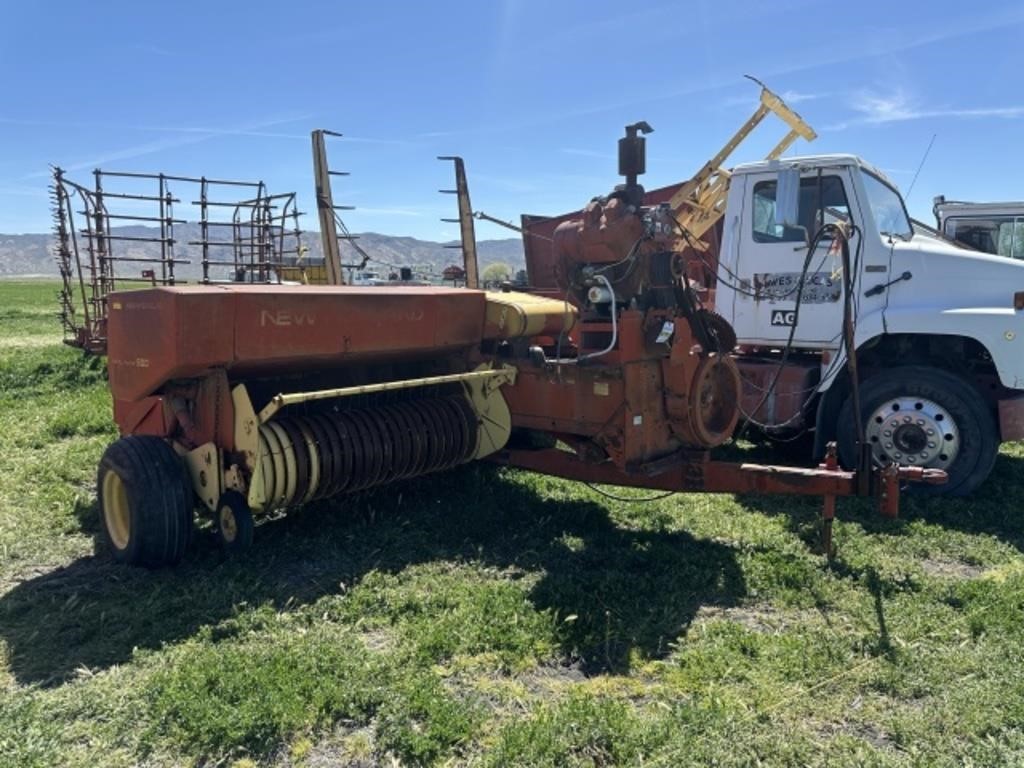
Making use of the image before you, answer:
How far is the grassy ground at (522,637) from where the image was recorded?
3113 millimetres

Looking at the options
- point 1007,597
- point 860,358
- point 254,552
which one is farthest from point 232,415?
point 860,358

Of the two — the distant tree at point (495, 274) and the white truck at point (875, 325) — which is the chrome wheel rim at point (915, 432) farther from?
the distant tree at point (495, 274)

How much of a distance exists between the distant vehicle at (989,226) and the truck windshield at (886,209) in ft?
20.6

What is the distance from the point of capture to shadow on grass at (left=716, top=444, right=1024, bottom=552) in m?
5.60

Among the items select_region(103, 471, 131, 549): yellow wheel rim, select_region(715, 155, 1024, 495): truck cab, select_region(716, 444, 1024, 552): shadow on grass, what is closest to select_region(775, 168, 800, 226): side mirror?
select_region(715, 155, 1024, 495): truck cab

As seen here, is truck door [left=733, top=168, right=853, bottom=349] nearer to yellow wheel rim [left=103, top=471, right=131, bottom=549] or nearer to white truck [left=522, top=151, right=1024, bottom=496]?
white truck [left=522, top=151, right=1024, bottom=496]

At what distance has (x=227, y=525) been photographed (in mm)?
4836

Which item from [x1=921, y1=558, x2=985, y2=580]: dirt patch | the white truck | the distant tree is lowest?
[x1=921, y1=558, x2=985, y2=580]: dirt patch

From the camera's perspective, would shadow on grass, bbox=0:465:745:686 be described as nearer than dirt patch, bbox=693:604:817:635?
Yes

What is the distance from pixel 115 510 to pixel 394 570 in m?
1.73

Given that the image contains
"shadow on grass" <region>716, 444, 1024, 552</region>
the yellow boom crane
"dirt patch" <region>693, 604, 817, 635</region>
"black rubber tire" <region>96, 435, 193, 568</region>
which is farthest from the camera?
the yellow boom crane

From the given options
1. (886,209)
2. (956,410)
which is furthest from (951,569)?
(886,209)

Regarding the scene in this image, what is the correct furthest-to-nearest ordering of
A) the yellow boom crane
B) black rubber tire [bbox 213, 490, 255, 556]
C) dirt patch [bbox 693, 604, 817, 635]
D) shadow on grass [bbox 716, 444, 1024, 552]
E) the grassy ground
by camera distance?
1. the yellow boom crane
2. shadow on grass [bbox 716, 444, 1024, 552]
3. black rubber tire [bbox 213, 490, 255, 556]
4. dirt patch [bbox 693, 604, 817, 635]
5. the grassy ground

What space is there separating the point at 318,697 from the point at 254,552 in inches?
72.5
